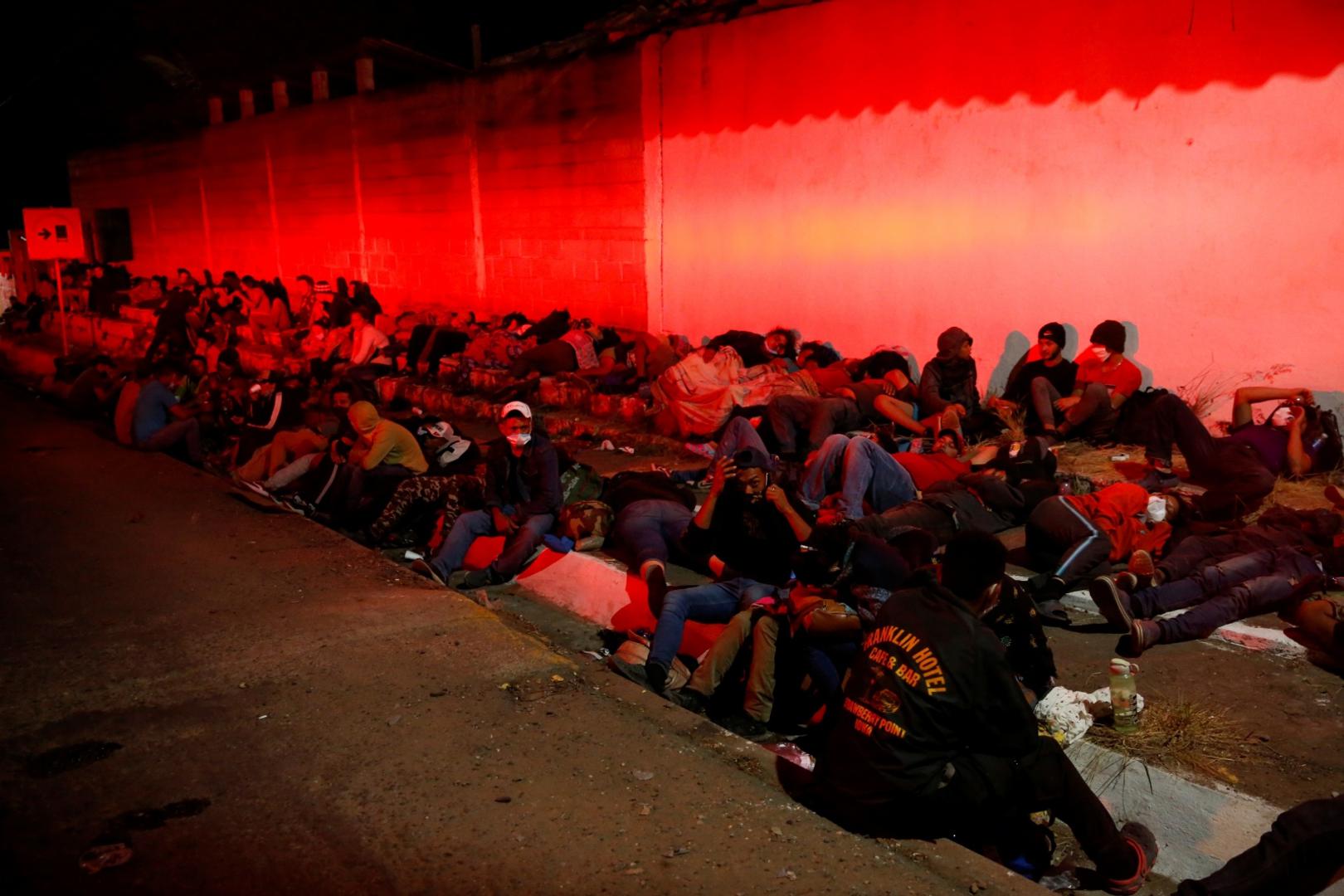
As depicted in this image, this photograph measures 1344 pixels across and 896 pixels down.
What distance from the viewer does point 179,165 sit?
23.1 meters

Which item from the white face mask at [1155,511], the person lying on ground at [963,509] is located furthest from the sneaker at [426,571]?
the white face mask at [1155,511]

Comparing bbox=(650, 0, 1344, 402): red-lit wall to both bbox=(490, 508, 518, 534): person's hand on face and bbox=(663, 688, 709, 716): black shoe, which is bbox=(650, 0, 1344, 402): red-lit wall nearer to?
bbox=(490, 508, 518, 534): person's hand on face

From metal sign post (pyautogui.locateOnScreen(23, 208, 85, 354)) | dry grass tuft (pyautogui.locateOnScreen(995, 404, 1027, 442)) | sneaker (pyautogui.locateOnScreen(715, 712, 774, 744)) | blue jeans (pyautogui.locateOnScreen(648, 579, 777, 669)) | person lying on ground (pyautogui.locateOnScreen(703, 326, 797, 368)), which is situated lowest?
sneaker (pyautogui.locateOnScreen(715, 712, 774, 744))

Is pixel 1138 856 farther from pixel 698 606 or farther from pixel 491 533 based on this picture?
pixel 491 533

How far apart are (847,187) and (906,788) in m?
7.86

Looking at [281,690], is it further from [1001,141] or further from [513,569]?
[1001,141]

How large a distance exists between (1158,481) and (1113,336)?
169 centimetres

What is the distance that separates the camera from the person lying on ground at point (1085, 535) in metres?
5.96

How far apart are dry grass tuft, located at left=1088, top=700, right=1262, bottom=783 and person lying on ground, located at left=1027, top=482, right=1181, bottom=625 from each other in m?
1.14

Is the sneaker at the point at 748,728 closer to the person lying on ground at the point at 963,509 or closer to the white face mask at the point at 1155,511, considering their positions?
the person lying on ground at the point at 963,509

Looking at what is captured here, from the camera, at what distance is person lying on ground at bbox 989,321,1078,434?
8.37 metres

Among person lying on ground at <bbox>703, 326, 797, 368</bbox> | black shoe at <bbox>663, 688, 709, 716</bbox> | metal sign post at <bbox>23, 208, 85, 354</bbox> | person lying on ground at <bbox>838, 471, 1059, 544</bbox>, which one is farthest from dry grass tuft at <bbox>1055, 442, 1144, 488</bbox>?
metal sign post at <bbox>23, 208, 85, 354</bbox>

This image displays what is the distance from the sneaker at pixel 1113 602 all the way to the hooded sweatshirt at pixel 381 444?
5.29m

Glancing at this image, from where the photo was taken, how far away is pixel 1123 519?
20.4 feet
